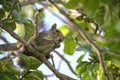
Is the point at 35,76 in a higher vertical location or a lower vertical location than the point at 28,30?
lower

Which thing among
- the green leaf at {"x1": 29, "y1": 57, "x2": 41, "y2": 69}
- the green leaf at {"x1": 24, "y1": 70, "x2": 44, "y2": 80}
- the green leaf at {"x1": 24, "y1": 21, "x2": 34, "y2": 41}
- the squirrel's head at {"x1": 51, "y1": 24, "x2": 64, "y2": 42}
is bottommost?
the squirrel's head at {"x1": 51, "y1": 24, "x2": 64, "y2": 42}

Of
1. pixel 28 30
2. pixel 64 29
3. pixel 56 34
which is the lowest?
pixel 64 29

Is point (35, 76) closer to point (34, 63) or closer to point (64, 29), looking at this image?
point (34, 63)

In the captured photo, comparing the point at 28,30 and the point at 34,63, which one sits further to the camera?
the point at 28,30

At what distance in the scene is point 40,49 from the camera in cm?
207

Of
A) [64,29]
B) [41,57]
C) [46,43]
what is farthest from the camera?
[64,29]

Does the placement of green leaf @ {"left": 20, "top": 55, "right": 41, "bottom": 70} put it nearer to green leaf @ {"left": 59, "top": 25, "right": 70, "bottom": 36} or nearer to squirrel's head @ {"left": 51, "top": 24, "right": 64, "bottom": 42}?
squirrel's head @ {"left": 51, "top": 24, "right": 64, "bottom": 42}

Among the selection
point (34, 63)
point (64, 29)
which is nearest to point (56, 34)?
point (64, 29)

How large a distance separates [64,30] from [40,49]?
1.59 feet

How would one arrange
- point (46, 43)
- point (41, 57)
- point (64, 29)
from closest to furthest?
point (41, 57), point (46, 43), point (64, 29)

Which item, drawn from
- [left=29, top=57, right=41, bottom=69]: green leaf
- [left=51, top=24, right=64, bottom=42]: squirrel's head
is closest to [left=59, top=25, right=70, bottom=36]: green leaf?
[left=51, top=24, right=64, bottom=42]: squirrel's head

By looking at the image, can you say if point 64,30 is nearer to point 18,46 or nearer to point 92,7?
point 18,46

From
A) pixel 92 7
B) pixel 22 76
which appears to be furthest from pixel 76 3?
pixel 22 76

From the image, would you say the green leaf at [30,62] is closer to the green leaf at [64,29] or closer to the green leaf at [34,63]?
the green leaf at [34,63]
